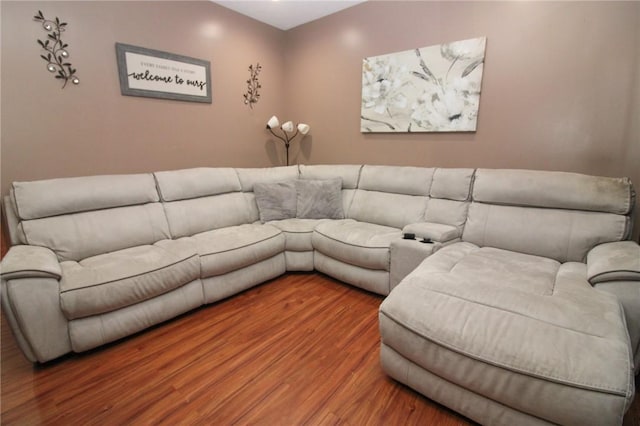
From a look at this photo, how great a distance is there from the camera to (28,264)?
60.0 inches

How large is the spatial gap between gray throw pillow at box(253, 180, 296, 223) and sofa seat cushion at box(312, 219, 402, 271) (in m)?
0.43

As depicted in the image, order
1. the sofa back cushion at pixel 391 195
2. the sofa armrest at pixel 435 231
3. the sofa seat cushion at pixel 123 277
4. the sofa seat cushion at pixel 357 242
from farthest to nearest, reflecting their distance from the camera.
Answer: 1. the sofa back cushion at pixel 391 195
2. the sofa seat cushion at pixel 357 242
3. the sofa armrest at pixel 435 231
4. the sofa seat cushion at pixel 123 277

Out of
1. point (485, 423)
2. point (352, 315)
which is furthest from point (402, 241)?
point (485, 423)

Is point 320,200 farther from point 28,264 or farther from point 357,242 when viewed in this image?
point 28,264

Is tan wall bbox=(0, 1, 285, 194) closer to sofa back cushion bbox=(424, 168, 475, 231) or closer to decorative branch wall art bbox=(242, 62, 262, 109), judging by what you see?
decorative branch wall art bbox=(242, 62, 262, 109)

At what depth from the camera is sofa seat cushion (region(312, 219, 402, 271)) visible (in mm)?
2234

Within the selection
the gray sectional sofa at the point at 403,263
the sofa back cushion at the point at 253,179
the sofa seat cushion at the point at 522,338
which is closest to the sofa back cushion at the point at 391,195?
the gray sectional sofa at the point at 403,263

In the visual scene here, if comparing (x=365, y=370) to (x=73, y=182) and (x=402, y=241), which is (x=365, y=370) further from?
(x=73, y=182)

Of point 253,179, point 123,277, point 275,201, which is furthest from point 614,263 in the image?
point 253,179

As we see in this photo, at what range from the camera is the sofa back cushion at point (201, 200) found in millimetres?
2484

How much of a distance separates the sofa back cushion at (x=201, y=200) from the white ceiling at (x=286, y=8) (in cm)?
178

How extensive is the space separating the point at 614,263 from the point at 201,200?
284cm

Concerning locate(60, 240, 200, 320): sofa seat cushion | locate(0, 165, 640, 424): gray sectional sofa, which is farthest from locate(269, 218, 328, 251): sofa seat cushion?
locate(60, 240, 200, 320): sofa seat cushion

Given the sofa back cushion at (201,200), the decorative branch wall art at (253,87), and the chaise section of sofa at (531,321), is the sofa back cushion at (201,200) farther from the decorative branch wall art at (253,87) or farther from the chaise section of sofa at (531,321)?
the chaise section of sofa at (531,321)
